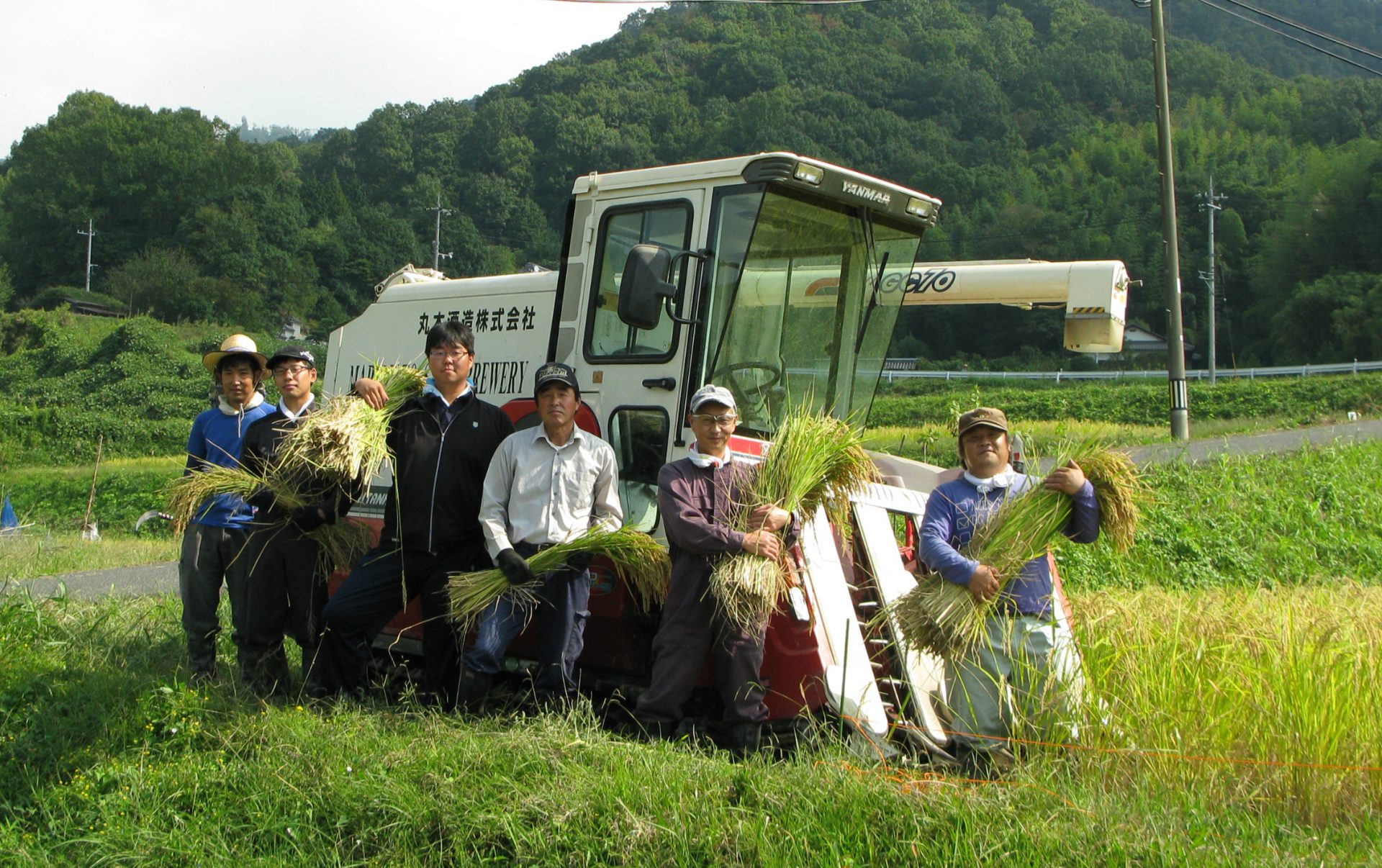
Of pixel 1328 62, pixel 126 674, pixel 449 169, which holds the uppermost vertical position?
pixel 1328 62

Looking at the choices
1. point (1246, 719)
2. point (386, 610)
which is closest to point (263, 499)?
point (386, 610)

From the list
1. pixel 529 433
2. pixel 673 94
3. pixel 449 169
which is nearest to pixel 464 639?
pixel 529 433

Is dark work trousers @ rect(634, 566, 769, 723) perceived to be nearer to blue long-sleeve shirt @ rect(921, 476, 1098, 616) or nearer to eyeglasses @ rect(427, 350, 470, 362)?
blue long-sleeve shirt @ rect(921, 476, 1098, 616)

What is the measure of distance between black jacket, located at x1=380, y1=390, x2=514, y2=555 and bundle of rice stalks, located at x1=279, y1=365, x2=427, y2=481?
124 mm

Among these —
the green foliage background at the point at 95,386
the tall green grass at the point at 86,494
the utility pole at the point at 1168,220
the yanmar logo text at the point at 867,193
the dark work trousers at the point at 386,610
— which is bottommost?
the tall green grass at the point at 86,494

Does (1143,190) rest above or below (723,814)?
above

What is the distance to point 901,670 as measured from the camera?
209 inches

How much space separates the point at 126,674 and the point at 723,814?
3.90 metres

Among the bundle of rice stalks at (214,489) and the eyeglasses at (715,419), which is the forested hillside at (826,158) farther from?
the bundle of rice stalks at (214,489)

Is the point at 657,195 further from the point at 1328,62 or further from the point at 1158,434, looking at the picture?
the point at 1328,62

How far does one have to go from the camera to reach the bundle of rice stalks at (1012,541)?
476 centimetres

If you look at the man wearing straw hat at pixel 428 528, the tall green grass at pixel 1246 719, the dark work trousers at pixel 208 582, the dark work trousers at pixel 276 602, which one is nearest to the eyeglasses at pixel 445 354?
the man wearing straw hat at pixel 428 528

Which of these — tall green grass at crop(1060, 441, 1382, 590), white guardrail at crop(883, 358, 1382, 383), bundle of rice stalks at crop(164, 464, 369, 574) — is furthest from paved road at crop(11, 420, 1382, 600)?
white guardrail at crop(883, 358, 1382, 383)

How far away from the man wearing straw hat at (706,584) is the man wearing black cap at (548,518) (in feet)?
1.48
